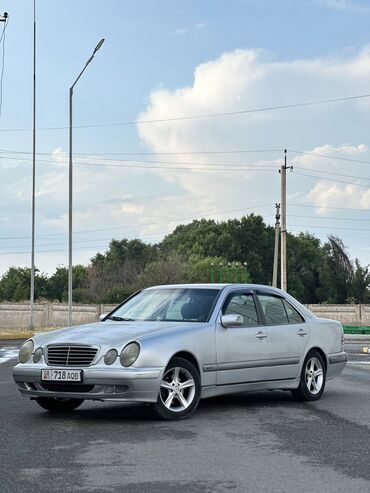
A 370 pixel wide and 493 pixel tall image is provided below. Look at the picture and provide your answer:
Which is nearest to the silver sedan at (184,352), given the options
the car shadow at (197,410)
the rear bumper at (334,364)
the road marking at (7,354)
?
the rear bumper at (334,364)

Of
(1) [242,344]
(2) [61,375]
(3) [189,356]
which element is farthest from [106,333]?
(1) [242,344]

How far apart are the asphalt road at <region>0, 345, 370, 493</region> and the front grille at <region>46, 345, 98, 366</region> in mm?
638

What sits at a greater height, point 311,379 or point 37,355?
point 37,355

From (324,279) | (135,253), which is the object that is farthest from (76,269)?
(324,279)

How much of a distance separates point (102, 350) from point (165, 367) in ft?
2.27

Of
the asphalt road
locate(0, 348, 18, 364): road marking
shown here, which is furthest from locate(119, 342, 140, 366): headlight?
locate(0, 348, 18, 364): road marking

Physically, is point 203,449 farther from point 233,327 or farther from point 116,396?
point 233,327

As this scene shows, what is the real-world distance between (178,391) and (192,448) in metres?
1.76

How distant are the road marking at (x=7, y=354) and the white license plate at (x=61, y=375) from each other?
1064 centimetres

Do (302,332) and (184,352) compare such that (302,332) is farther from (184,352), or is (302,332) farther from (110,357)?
(110,357)

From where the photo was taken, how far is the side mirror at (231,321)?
9914 millimetres

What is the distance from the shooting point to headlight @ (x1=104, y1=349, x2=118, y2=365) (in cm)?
887

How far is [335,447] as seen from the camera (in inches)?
296

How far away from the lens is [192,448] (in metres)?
7.47
